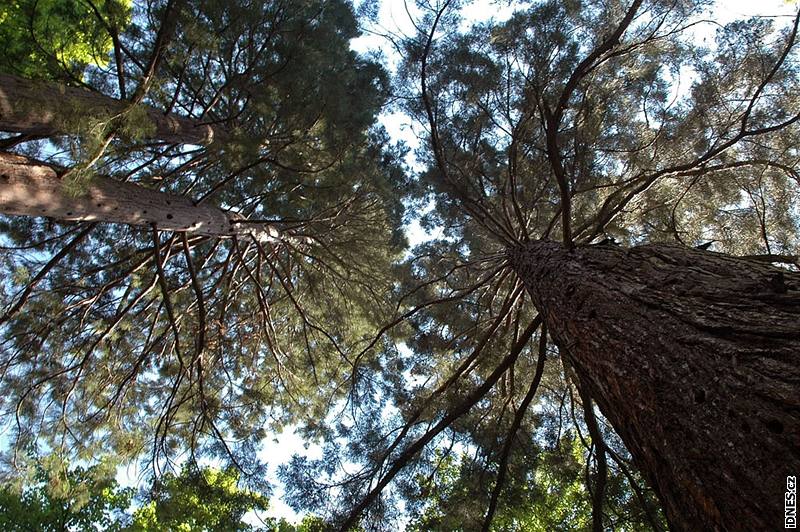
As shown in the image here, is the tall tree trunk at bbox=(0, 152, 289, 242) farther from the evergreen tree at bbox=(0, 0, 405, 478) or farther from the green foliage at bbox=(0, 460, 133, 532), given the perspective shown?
the green foliage at bbox=(0, 460, 133, 532)

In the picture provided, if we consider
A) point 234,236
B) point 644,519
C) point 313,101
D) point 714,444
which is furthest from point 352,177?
point 714,444

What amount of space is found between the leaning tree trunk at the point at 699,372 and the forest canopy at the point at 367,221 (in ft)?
0.43

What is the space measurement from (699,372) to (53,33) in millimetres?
6612

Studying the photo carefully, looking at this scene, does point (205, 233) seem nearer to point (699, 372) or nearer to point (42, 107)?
point (42, 107)

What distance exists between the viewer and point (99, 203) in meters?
3.48

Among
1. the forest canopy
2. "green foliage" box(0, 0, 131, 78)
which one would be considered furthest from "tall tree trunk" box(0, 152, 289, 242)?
"green foliage" box(0, 0, 131, 78)

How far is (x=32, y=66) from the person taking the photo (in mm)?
4723

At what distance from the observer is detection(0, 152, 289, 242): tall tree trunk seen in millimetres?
2988

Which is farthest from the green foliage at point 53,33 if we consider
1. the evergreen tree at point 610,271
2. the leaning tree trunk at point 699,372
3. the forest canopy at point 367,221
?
the leaning tree trunk at point 699,372

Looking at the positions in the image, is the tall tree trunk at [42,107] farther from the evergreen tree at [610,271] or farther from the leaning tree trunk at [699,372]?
the leaning tree trunk at [699,372]

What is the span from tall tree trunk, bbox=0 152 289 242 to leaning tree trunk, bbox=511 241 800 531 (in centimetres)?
319

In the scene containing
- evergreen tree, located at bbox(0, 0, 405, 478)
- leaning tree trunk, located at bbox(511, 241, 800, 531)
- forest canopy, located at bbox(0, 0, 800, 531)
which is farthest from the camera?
evergreen tree, located at bbox(0, 0, 405, 478)

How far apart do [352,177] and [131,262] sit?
10.4 feet

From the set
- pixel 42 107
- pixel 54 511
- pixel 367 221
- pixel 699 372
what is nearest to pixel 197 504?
pixel 54 511
